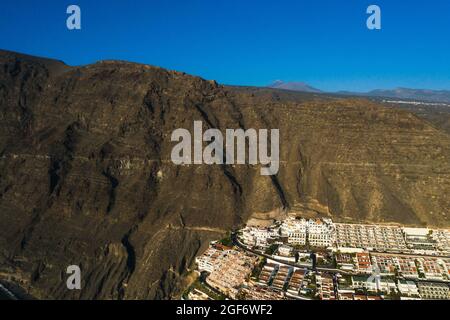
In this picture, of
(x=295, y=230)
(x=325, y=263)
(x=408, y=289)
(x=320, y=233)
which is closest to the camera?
(x=408, y=289)

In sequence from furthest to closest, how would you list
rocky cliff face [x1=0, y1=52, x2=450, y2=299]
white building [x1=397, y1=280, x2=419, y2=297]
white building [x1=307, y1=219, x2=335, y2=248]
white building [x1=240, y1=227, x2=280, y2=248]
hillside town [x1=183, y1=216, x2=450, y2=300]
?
1. rocky cliff face [x1=0, y1=52, x2=450, y2=299]
2. white building [x1=240, y1=227, x2=280, y2=248]
3. white building [x1=307, y1=219, x2=335, y2=248]
4. hillside town [x1=183, y1=216, x2=450, y2=300]
5. white building [x1=397, y1=280, x2=419, y2=297]

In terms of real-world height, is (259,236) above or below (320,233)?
below

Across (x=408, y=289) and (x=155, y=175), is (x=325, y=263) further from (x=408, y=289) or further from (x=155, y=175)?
(x=155, y=175)

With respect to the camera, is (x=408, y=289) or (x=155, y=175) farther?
(x=155, y=175)

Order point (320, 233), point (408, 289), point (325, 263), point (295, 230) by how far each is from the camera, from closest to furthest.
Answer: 1. point (408, 289)
2. point (325, 263)
3. point (320, 233)
4. point (295, 230)

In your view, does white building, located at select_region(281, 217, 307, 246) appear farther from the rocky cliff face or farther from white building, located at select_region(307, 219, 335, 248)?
the rocky cliff face

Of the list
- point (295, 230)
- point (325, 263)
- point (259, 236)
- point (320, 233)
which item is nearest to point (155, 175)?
point (259, 236)

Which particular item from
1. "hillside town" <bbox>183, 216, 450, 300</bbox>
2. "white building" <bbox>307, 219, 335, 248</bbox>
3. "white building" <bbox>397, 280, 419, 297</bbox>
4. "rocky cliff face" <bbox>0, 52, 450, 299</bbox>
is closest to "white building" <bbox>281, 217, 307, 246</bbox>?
"hillside town" <bbox>183, 216, 450, 300</bbox>
